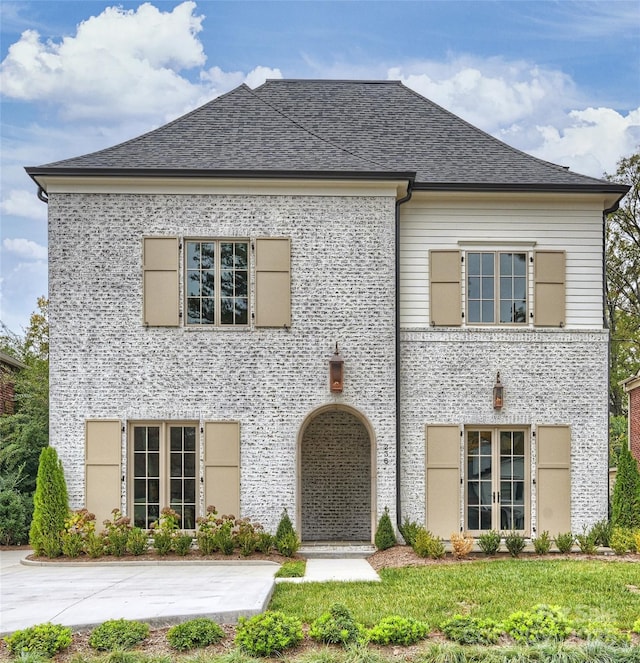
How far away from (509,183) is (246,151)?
15.5 feet

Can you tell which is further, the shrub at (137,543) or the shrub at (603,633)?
the shrub at (137,543)

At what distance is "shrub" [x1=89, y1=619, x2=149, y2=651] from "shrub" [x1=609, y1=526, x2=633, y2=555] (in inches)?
313

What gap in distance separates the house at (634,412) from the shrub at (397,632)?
1466cm

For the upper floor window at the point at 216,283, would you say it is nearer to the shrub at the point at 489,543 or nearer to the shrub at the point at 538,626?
the shrub at the point at 489,543

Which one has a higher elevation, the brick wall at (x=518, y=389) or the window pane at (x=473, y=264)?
the window pane at (x=473, y=264)

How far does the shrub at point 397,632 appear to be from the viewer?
634cm

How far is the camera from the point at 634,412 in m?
19.7

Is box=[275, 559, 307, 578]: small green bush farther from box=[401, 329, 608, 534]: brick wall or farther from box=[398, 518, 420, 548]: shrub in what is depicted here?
box=[401, 329, 608, 534]: brick wall

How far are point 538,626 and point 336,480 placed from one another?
27.0 feet

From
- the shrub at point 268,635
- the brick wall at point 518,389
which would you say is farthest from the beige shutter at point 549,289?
the shrub at point 268,635

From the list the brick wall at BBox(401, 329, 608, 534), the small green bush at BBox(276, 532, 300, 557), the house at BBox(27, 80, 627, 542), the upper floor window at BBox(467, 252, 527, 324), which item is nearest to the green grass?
the small green bush at BBox(276, 532, 300, 557)

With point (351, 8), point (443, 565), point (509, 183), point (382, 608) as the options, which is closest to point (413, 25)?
point (351, 8)

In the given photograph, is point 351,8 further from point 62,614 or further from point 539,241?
point 62,614

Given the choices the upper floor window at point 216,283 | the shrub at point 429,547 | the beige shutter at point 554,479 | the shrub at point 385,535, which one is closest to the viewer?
the shrub at point 429,547
